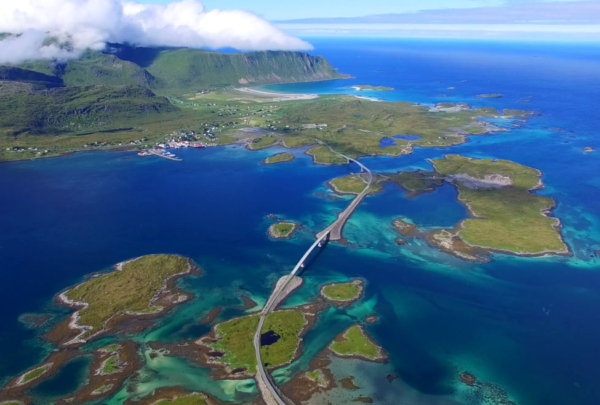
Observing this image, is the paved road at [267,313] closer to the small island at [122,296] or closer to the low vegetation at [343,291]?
the low vegetation at [343,291]

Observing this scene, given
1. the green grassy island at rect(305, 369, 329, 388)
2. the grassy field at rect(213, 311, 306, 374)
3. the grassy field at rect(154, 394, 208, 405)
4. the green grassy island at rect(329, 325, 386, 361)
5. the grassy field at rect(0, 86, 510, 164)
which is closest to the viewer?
the grassy field at rect(154, 394, 208, 405)

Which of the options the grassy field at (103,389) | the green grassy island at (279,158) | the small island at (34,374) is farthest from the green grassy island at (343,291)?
the green grassy island at (279,158)

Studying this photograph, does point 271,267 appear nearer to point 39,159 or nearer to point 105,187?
point 105,187

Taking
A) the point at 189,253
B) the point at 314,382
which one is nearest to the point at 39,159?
the point at 189,253

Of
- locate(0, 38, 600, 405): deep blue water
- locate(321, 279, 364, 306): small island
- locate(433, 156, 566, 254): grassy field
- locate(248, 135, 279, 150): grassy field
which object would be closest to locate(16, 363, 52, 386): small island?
locate(0, 38, 600, 405): deep blue water

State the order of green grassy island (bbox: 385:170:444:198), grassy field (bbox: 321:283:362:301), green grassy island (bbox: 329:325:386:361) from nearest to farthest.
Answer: green grassy island (bbox: 329:325:386:361) → grassy field (bbox: 321:283:362:301) → green grassy island (bbox: 385:170:444:198)

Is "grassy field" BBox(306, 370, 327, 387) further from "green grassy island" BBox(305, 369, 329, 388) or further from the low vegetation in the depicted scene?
the low vegetation

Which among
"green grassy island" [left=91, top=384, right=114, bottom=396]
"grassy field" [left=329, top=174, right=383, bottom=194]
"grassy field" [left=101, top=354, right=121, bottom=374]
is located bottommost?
"green grassy island" [left=91, top=384, right=114, bottom=396]
